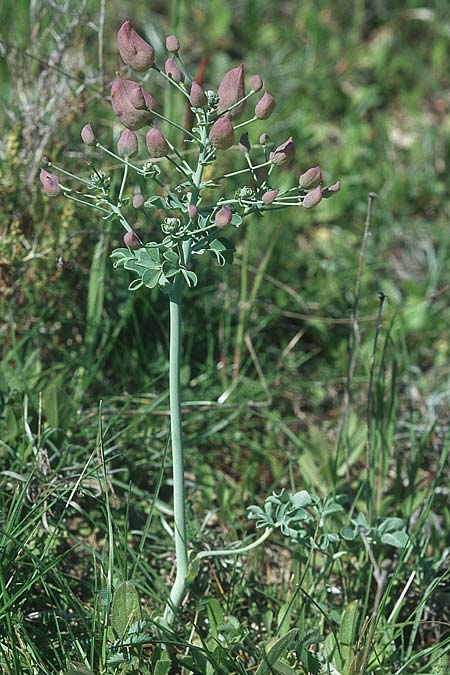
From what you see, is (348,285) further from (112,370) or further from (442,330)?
(112,370)

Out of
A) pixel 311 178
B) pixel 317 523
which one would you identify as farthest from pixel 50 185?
pixel 317 523

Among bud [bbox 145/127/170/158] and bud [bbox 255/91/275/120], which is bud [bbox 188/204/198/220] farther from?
bud [bbox 255/91/275/120]

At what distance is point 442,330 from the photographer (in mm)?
2941

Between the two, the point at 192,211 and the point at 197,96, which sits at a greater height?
the point at 197,96

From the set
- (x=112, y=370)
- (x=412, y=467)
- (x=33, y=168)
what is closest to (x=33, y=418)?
(x=112, y=370)

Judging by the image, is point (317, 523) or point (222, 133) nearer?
point (222, 133)

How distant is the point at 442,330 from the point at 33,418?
1.45 m

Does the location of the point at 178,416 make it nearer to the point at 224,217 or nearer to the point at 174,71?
the point at 224,217

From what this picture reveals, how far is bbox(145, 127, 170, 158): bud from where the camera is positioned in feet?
4.82

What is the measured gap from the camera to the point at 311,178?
154cm

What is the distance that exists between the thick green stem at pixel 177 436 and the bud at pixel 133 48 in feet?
1.25

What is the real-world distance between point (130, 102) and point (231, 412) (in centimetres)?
122

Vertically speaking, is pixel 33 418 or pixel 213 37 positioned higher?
pixel 213 37

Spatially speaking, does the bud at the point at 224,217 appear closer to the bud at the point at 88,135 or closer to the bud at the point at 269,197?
the bud at the point at 269,197
